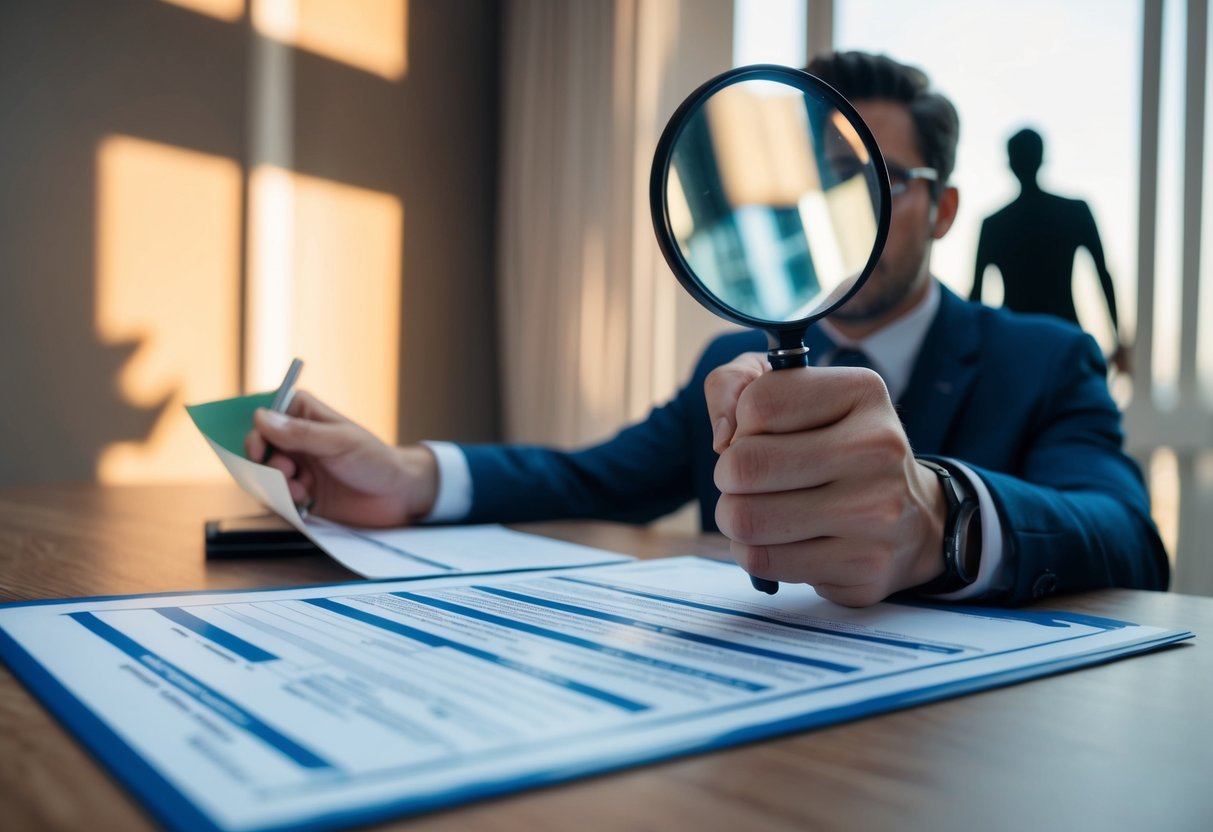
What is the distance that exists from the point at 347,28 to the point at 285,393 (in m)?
2.96

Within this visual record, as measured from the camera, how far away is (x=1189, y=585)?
8.86ft

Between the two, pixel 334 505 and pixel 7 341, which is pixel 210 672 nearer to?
pixel 334 505

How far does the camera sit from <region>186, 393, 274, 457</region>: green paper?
1.02 metres

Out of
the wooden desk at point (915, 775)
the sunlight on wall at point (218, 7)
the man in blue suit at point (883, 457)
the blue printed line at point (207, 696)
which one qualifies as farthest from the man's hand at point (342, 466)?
the sunlight on wall at point (218, 7)

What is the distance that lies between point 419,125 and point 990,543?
356 cm

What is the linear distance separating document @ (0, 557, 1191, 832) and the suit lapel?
0.61 m

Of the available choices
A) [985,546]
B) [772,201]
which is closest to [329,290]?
[772,201]

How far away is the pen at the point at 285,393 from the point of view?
104 cm

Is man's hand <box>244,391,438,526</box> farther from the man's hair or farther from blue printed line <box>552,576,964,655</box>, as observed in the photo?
the man's hair

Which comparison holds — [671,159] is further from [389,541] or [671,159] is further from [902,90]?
[902,90]

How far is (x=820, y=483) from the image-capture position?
1.90ft

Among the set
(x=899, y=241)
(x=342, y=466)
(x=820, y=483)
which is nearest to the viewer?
(x=820, y=483)

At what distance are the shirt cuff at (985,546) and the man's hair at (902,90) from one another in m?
0.87

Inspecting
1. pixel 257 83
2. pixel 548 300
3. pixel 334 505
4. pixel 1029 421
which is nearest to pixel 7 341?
pixel 257 83
